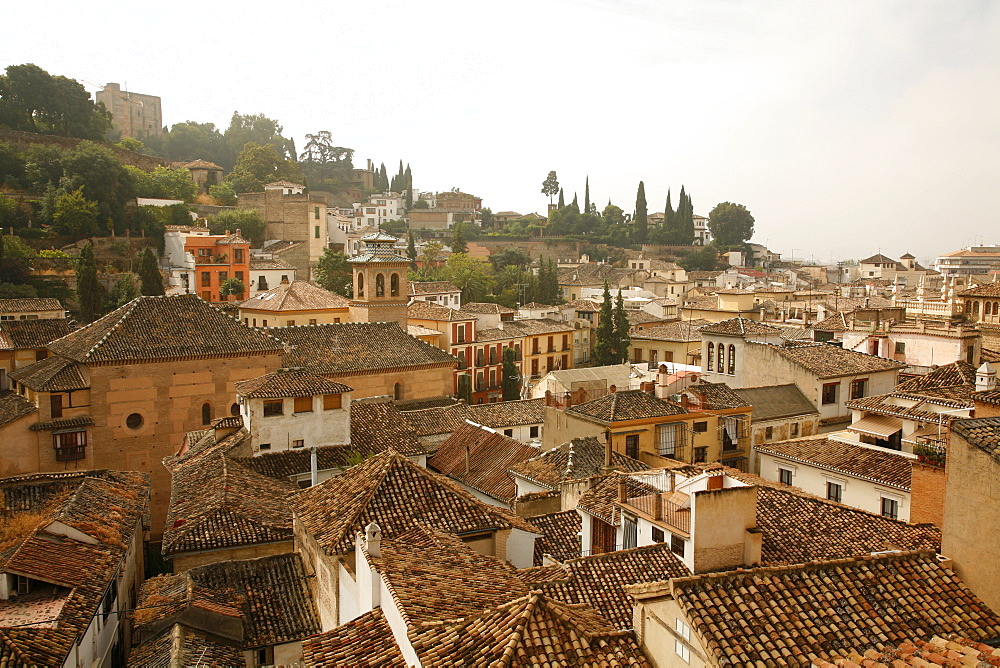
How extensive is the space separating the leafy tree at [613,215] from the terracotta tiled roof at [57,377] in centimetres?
7355

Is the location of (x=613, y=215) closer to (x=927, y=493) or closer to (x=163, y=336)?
(x=163, y=336)

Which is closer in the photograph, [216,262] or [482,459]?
[482,459]

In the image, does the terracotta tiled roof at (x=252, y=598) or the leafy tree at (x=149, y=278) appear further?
the leafy tree at (x=149, y=278)

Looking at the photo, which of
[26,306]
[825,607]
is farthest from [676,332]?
[825,607]

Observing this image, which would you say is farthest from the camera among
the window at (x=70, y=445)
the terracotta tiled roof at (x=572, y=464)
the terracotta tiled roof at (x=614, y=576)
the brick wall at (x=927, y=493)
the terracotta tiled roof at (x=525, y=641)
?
the window at (x=70, y=445)

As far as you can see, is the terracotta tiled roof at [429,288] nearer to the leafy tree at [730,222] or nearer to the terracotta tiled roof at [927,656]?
the terracotta tiled roof at [927,656]

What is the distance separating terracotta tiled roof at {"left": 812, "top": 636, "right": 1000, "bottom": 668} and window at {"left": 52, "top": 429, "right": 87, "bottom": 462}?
21.5m

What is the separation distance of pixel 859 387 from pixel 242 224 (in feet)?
152

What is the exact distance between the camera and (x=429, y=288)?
50.1 meters

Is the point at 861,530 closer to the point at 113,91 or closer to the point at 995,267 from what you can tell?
the point at 995,267

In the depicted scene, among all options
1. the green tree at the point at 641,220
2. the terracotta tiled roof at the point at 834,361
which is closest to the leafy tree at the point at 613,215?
the green tree at the point at 641,220

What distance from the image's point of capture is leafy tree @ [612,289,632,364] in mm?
43219

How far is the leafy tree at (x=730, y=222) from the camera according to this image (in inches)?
3627

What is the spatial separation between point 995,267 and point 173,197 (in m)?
63.9
